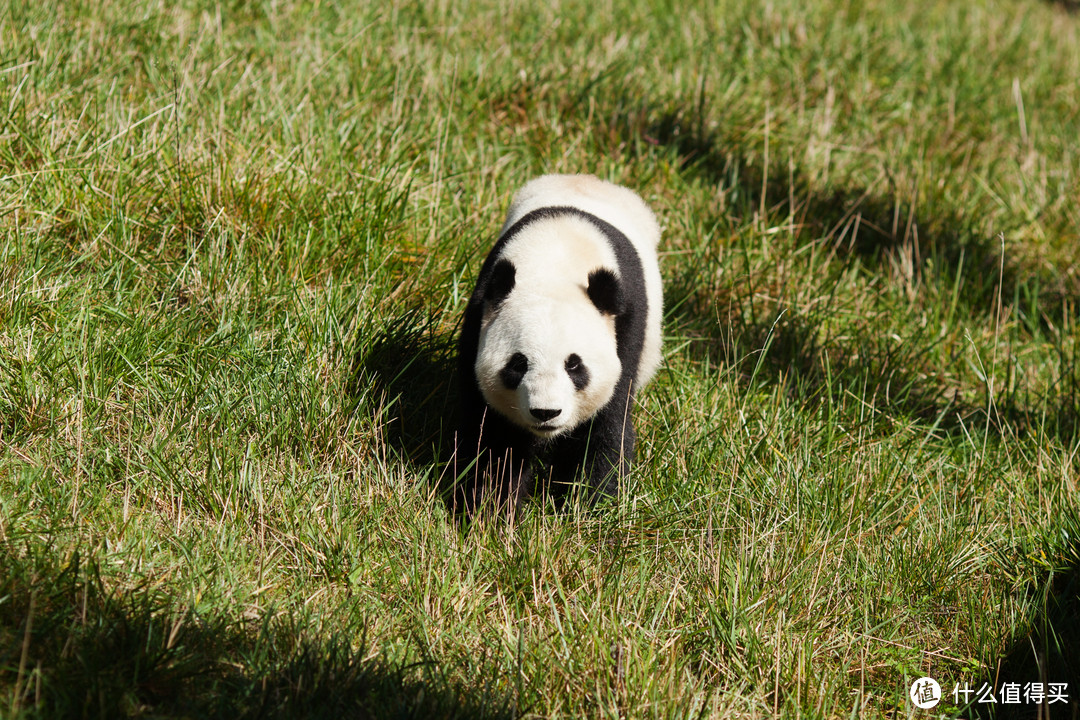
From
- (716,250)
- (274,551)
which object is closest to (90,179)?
(274,551)

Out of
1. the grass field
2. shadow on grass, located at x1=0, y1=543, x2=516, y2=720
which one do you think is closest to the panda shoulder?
the grass field

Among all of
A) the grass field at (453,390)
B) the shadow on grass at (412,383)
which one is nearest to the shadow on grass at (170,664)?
the grass field at (453,390)

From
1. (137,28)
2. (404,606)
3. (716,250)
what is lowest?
(404,606)

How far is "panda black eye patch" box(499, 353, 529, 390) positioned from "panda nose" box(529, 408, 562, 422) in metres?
0.13

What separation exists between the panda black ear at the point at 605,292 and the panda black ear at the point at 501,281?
11.9 inches

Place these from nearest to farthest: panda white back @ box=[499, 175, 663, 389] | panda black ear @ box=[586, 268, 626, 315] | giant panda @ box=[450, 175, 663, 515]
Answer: giant panda @ box=[450, 175, 663, 515]
panda black ear @ box=[586, 268, 626, 315]
panda white back @ box=[499, 175, 663, 389]

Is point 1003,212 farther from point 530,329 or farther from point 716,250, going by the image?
point 530,329

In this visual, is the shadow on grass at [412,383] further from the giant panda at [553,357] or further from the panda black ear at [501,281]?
the panda black ear at [501,281]

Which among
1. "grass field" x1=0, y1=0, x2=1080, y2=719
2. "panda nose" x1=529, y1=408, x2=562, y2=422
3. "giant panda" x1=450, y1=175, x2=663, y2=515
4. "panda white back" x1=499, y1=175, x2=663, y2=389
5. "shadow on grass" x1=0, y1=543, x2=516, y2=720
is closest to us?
"shadow on grass" x1=0, y1=543, x2=516, y2=720

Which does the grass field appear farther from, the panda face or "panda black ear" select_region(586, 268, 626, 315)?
"panda black ear" select_region(586, 268, 626, 315)

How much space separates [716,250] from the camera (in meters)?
5.19

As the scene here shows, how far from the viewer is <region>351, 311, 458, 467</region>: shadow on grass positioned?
383 cm

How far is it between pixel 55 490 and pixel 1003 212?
6.04m

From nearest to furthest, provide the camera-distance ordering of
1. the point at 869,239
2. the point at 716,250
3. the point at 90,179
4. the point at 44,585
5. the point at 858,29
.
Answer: the point at 44,585
the point at 90,179
the point at 716,250
the point at 869,239
the point at 858,29
